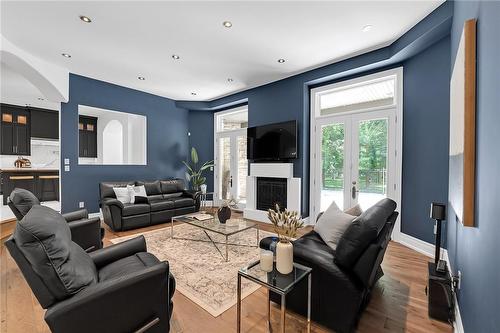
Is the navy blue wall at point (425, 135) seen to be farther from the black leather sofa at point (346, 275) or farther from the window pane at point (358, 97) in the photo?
the black leather sofa at point (346, 275)

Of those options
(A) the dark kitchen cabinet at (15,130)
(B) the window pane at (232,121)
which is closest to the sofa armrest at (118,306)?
(B) the window pane at (232,121)

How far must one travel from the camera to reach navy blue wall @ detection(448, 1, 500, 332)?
96 cm

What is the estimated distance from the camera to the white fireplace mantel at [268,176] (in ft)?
15.1

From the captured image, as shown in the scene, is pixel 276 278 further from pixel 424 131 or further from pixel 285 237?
pixel 424 131

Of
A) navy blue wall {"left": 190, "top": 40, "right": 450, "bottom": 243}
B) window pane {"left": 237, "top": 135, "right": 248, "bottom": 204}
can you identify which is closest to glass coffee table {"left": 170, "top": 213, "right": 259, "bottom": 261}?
navy blue wall {"left": 190, "top": 40, "right": 450, "bottom": 243}

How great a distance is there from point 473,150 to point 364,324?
149 cm

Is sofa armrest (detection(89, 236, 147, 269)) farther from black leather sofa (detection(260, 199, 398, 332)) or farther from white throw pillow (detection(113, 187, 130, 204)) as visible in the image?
white throw pillow (detection(113, 187, 130, 204))

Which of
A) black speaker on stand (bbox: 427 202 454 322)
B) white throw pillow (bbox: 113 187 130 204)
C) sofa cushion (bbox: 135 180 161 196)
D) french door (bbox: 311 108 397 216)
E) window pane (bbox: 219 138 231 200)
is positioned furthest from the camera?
window pane (bbox: 219 138 231 200)

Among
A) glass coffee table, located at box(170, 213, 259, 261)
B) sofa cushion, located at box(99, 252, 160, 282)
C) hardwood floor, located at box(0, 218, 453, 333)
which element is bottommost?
hardwood floor, located at box(0, 218, 453, 333)

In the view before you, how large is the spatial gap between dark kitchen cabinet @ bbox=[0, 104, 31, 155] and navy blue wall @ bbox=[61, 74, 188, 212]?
3.20m

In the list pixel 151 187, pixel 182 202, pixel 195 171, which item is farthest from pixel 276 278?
pixel 195 171

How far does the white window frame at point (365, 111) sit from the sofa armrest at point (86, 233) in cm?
374

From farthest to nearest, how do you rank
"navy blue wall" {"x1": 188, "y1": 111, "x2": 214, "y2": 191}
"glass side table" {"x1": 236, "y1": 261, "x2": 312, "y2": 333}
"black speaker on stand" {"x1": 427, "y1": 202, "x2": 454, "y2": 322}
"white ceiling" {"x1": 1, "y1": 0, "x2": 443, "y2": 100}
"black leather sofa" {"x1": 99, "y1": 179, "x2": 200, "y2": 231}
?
"navy blue wall" {"x1": 188, "y1": 111, "x2": 214, "y2": 191}, "black leather sofa" {"x1": 99, "y1": 179, "x2": 200, "y2": 231}, "white ceiling" {"x1": 1, "y1": 0, "x2": 443, "y2": 100}, "black speaker on stand" {"x1": 427, "y1": 202, "x2": 454, "y2": 322}, "glass side table" {"x1": 236, "y1": 261, "x2": 312, "y2": 333}

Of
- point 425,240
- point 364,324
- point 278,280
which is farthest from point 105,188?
point 425,240
